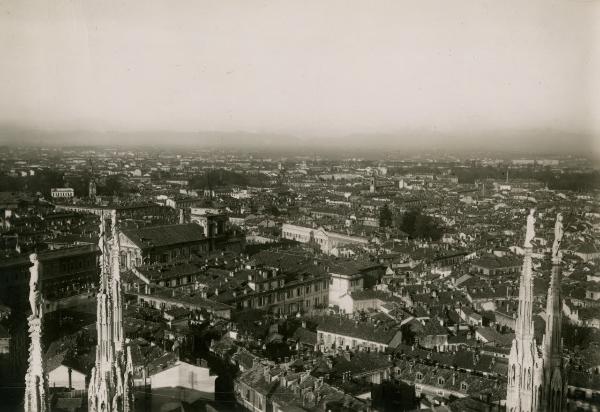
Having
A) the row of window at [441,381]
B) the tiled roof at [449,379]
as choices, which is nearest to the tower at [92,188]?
the tiled roof at [449,379]

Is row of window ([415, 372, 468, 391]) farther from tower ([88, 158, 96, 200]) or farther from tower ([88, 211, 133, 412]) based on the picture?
tower ([88, 158, 96, 200])

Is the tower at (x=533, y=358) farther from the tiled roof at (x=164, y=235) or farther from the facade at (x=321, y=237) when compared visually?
the facade at (x=321, y=237)

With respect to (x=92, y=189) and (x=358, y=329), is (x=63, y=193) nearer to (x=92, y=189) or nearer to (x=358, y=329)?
(x=92, y=189)

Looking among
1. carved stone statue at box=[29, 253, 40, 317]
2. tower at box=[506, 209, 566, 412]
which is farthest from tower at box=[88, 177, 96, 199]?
tower at box=[506, 209, 566, 412]

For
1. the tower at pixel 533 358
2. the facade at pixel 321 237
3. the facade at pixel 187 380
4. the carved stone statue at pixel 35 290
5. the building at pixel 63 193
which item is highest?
the carved stone statue at pixel 35 290

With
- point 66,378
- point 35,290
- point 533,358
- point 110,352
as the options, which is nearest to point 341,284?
point 66,378

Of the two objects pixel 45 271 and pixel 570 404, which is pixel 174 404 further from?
pixel 45 271

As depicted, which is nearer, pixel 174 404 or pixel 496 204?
pixel 174 404

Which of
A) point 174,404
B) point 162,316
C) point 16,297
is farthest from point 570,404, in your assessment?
point 16,297
